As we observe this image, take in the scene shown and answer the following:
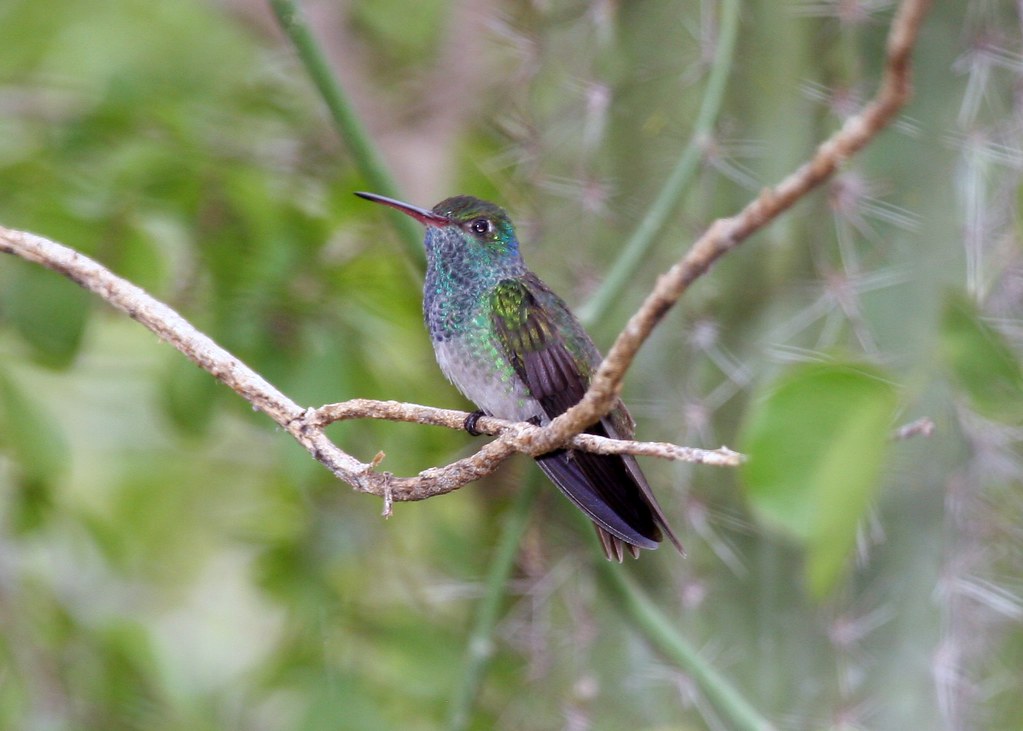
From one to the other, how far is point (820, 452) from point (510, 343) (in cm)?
93

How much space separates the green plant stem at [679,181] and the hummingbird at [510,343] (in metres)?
0.13

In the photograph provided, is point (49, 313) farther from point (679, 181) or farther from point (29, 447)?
point (679, 181)

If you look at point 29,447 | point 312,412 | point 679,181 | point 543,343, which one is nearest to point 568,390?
point 543,343

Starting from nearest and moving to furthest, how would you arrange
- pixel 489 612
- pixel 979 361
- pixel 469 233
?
pixel 979 361, pixel 469 233, pixel 489 612

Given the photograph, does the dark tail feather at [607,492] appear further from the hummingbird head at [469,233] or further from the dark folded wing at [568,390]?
the hummingbird head at [469,233]

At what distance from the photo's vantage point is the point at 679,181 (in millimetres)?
2158

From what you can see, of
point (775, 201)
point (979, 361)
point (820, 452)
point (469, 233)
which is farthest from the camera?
point (469, 233)

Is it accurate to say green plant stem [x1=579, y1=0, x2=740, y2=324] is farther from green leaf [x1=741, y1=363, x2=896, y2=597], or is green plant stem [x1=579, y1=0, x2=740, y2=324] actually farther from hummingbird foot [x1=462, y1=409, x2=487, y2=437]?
green leaf [x1=741, y1=363, x2=896, y2=597]

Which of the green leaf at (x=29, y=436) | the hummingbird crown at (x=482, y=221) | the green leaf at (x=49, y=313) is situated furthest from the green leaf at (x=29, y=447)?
the hummingbird crown at (x=482, y=221)

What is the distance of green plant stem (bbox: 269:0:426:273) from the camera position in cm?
203

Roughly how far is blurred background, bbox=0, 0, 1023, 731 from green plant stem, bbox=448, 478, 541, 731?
0.04 feet

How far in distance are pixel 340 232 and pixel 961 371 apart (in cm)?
191

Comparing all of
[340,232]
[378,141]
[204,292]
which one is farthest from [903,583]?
[378,141]

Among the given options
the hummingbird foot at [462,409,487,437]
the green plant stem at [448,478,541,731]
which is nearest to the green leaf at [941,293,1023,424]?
the hummingbird foot at [462,409,487,437]
